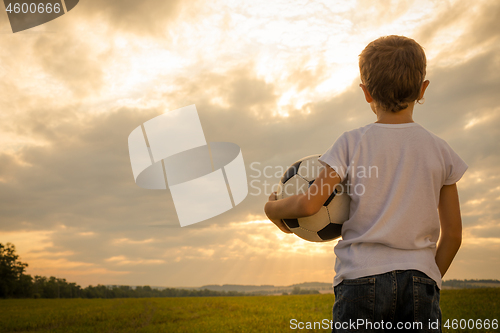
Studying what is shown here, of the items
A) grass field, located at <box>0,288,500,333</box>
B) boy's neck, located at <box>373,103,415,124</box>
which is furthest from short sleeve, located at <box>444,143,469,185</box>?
grass field, located at <box>0,288,500,333</box>

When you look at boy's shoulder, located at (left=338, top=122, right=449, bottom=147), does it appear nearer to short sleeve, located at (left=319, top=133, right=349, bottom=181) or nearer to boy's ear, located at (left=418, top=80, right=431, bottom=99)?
short sleeve, located at (left=319, top=133, right=349, bottom=181)

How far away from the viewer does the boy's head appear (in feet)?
6.27

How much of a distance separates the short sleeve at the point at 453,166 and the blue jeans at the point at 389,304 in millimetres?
650

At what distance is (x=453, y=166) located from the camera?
2.00 metres

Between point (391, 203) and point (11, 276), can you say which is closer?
point (391, 203)

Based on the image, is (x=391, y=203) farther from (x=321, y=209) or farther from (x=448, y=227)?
(x=448, y=227)

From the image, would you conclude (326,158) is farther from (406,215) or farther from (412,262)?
(412,262)

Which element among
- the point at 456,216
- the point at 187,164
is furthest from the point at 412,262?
the point at 187,164

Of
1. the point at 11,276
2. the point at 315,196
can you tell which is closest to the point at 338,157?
the point at 315,196

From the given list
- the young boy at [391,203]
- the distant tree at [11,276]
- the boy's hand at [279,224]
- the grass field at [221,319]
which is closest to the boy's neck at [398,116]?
the young boy at [391,203]

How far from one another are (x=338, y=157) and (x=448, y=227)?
938 millimetres

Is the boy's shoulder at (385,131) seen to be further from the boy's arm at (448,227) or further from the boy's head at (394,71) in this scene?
the boy's arm at (448,227)

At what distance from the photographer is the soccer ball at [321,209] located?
215cm

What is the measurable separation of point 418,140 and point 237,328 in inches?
305
